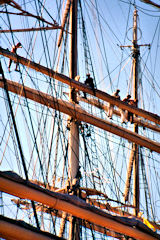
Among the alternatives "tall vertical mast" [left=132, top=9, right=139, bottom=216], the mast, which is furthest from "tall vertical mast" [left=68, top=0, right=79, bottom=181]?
"tall vertical mast" [left=132, top=9, right=139, bottom=216]

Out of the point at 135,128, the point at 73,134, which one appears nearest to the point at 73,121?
the point at 73,134

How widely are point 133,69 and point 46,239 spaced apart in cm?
1684

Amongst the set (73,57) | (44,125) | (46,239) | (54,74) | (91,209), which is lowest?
(46,239)

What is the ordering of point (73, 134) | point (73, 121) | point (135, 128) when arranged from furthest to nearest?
point (135, 128) < point (73, 121) < point (73, 134)

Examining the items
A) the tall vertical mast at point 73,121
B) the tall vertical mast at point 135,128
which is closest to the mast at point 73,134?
the tall vertical mast at point 73,121

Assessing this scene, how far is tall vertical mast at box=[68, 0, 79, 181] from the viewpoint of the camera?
18375 millimetres

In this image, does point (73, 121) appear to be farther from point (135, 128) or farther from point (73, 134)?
point (135, 128)

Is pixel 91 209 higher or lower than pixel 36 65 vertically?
lower

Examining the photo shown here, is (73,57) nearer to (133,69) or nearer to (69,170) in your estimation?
(69,170)

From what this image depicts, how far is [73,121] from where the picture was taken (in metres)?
19.6

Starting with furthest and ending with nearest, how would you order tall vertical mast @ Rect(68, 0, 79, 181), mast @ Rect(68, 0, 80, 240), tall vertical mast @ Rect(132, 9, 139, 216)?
tall vertical mast @ Rect(132, 9, 139, 216) → tall vertical mast @ Rect(68, 0, 79, 181) → mast @ Rect(68, 0, 80, 240)

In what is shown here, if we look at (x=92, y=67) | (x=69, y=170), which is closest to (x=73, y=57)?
(x=92, y=67)

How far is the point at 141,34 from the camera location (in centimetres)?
2952

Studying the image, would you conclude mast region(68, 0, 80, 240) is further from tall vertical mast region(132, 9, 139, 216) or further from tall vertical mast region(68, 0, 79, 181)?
tall vertical mast region(132, 9, 139, 216)
